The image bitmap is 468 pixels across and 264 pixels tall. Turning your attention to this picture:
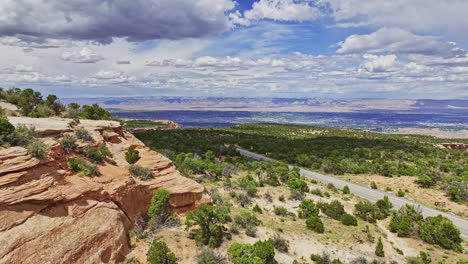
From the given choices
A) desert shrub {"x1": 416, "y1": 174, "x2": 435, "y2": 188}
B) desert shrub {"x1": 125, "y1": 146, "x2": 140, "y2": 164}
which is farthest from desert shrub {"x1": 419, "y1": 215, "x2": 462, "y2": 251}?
desert shrub {"x1": 125, "y1": 146, "x2": 140, "y2": 164}

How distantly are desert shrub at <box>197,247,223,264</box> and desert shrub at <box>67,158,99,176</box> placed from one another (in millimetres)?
10851

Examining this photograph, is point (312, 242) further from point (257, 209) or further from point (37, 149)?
point (37, 149)

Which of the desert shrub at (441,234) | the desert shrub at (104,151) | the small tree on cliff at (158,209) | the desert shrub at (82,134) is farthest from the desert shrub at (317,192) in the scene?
the desert shrub at (82,134)

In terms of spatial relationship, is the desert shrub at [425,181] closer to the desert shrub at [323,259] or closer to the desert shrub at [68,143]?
the desert shrub at [323,259]

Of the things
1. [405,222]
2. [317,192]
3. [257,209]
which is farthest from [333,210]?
[257,209]

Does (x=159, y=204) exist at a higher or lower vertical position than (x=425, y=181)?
higher

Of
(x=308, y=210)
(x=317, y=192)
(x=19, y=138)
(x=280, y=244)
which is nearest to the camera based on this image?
(x=19, y=138)

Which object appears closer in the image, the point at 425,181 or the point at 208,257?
the point at 208,257

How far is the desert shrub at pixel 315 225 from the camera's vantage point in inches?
1110

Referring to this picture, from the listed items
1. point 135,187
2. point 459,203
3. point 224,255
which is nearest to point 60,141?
point 135,187

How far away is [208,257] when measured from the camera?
62.3 ft

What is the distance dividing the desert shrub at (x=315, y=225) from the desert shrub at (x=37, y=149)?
2709cm

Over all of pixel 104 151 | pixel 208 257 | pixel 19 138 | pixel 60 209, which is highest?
Result: pixel 19 138

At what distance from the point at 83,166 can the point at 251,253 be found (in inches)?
614
